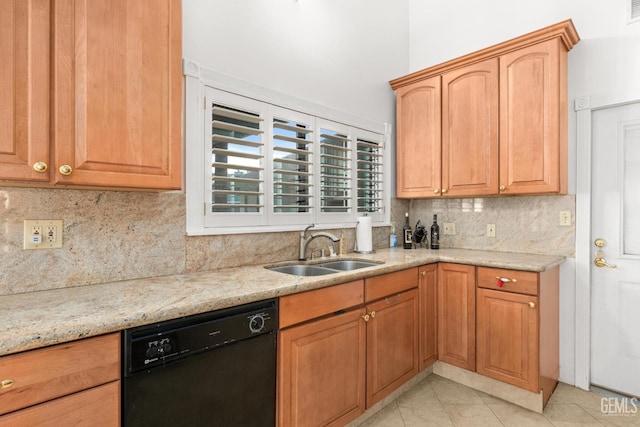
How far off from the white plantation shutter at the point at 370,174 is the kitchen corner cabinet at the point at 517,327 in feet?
3.52

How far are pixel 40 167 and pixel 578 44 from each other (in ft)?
11.2

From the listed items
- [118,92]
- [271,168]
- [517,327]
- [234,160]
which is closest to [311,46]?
[271,168]

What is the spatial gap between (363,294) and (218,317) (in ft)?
3.06

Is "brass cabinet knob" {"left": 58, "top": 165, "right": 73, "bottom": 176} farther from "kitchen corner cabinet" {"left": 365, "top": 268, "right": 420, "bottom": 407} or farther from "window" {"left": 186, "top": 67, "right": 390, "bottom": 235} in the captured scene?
"kitchen corner cabinet" {"left": 365, "top": 268, "right": 420, "bottom": 407}

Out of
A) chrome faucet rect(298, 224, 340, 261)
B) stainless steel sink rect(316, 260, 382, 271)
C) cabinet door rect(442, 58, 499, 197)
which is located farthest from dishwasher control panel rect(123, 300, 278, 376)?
cabinet door rect(442, 58, 499, 197)

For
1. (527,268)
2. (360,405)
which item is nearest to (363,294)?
(360,405)

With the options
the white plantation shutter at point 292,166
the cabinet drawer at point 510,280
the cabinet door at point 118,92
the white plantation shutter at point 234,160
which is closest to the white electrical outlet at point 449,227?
the cabinet drawer at point 510,280

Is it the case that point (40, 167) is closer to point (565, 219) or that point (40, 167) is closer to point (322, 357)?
point (322, 357)

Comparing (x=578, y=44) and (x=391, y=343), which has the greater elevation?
(x=578, y=44)

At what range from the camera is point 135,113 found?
56.6 inches

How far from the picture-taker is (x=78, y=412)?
1.05 metres

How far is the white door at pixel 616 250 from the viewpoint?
7.89 ft

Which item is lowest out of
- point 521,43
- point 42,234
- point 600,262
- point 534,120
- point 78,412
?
point 78,412

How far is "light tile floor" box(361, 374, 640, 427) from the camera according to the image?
2.13 meters
